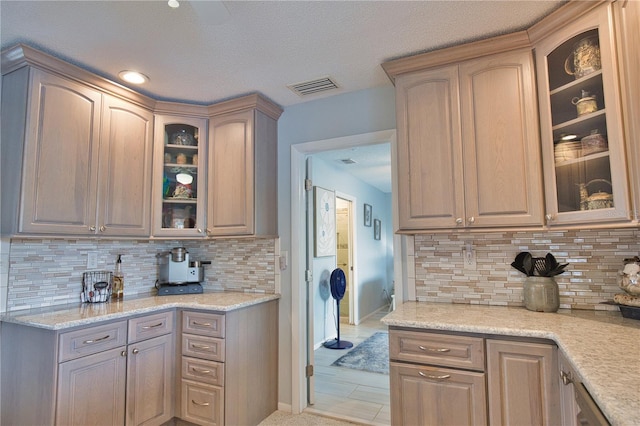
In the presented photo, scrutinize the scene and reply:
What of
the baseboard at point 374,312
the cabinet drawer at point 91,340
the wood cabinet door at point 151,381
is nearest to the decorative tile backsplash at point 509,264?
the wood cabinet door at point 151,381

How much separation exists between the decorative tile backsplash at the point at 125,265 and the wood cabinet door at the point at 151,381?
0.66m

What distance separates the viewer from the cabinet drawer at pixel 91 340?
1.86 m

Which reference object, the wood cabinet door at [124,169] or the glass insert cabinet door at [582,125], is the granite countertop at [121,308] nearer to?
the wood cabinet door at [124,169]

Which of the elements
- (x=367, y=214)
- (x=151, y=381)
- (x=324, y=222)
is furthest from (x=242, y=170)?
(x=367, y=214)

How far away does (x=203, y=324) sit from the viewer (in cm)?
237

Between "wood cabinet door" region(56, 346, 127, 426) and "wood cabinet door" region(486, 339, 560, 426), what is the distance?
6.63ft

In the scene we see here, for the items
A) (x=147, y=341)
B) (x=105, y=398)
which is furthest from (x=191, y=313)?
(x=105, y=398)

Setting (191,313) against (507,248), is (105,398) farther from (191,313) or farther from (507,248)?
(507,248)

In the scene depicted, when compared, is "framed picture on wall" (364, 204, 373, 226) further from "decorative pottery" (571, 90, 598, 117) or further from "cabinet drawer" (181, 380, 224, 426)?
"decorative pottery" (571, 90, 598, 117)

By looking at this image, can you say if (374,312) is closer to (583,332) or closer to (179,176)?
(179,176)

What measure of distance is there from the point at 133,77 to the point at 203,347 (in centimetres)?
186

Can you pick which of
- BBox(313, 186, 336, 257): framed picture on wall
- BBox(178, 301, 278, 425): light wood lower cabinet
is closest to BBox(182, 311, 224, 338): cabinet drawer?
BBox(178, 301, 278, 425): light wood lower cabinet

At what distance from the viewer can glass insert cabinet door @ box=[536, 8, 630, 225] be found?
5.07 feet

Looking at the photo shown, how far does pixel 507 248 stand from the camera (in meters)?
2.14
